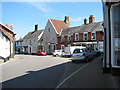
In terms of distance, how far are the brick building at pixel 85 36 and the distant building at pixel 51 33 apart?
1871 mm

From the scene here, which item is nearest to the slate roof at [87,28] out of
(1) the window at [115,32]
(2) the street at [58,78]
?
(2) the street at [58,78]

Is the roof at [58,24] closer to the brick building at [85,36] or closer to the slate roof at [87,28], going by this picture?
the brick building at [85,36]

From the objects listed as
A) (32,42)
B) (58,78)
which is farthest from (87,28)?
(58,78)

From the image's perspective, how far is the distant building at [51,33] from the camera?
1550 inches

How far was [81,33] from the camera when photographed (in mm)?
32531

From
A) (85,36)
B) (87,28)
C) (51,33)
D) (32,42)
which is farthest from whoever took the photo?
(32,42)

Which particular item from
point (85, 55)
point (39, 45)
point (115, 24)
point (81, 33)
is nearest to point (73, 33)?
point (81, 33)

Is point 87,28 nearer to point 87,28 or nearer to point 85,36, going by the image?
Result: point 87,28

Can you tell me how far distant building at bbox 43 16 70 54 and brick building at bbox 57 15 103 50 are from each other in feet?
6.14

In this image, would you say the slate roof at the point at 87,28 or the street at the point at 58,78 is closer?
the street at the point at 58,78

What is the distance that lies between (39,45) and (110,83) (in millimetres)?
40584

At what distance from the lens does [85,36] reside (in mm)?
31969

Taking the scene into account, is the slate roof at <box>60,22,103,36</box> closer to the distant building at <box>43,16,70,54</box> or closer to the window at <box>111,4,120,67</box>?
the distant building at <box>43,16,70,54</box>

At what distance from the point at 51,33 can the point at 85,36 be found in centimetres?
1219
